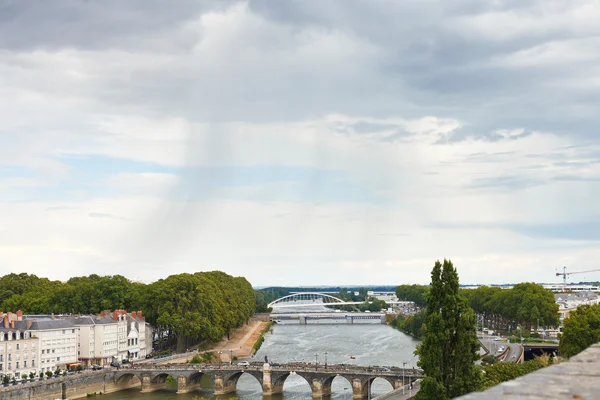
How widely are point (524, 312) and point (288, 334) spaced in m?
66.5

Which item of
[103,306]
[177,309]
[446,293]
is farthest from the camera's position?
[103,306]

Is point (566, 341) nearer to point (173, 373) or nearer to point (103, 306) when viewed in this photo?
point (173, 373)

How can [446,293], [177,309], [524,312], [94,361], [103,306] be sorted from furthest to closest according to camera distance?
[524,312], [103,306], [177,309], [94,361], [446,293]

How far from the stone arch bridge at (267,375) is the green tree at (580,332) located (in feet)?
60.3

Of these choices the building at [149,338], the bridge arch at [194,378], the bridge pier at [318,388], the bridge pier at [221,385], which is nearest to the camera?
the bridge pier at [318,388]

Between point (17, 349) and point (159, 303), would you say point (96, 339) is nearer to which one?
point (17, 349)

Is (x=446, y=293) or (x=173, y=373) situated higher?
(x=446, y=293)

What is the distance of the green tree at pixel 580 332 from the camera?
83.7 meters

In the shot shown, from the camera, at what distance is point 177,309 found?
125188 mm

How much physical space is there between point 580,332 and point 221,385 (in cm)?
4389

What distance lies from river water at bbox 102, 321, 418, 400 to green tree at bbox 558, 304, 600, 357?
22825 mm

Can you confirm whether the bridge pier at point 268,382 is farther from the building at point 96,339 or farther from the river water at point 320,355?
the building at point 96,339

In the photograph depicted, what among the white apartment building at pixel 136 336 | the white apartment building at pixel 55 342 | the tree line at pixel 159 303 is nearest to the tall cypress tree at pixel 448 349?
the white apartment building at pixel 55 342

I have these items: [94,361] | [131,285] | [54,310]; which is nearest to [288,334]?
[131,285]
